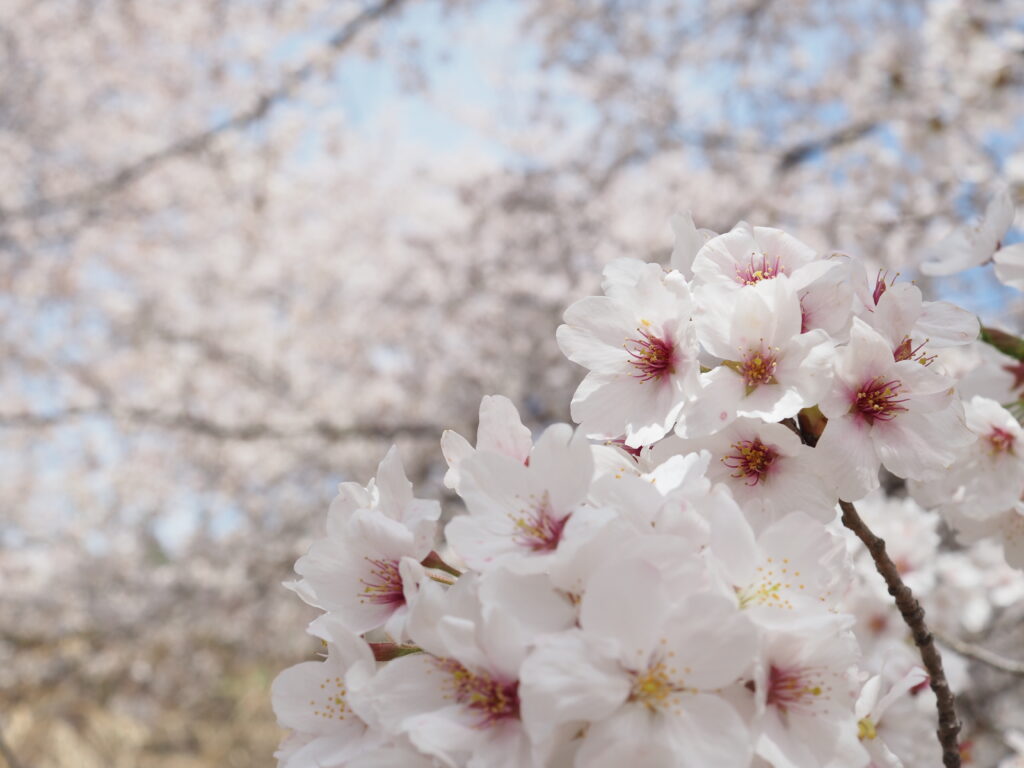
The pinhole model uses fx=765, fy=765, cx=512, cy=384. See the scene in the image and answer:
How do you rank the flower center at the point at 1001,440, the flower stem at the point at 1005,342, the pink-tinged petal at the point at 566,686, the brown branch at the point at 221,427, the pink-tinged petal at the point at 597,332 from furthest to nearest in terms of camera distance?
1. the brown branch at the point at 221,427
2. the flower stem at the point at 1005,342
3. the flower center at the point at 1001,440
4. the pink-tinged petal at the point at 597,332
5. the pink-tinged petal at the point at 566,686

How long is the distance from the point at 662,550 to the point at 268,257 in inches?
343

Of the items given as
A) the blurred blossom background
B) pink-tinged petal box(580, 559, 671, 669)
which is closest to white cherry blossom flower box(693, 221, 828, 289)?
pink-tinged petal box(580, 559, 671, 669)

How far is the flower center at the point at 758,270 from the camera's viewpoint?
0.84 meters

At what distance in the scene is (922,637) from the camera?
86 centimetres

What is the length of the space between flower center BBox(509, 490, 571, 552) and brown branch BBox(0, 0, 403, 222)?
209 inches

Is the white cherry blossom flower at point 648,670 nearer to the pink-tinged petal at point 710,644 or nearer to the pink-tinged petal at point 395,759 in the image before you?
the pink-tinged petal at point 710,644

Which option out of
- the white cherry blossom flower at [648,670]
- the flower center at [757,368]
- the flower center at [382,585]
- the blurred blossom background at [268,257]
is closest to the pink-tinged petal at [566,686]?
the white cherry blossom flower at [648,670]

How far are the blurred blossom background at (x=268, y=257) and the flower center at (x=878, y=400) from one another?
3692mm

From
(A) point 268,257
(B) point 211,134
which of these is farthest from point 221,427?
(A) point 268,257

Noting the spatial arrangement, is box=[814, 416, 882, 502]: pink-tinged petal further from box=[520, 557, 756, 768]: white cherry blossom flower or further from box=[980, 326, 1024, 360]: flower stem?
box=[980, 326, 1024, 360]: flower stem

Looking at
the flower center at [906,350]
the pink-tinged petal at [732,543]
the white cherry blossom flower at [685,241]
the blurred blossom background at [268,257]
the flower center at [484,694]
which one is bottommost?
the blurred blossom background at [268,257]

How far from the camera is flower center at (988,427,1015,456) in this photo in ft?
3.36

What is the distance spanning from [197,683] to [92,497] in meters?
3.14

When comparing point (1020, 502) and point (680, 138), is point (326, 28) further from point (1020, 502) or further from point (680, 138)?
point (1020, 502)
